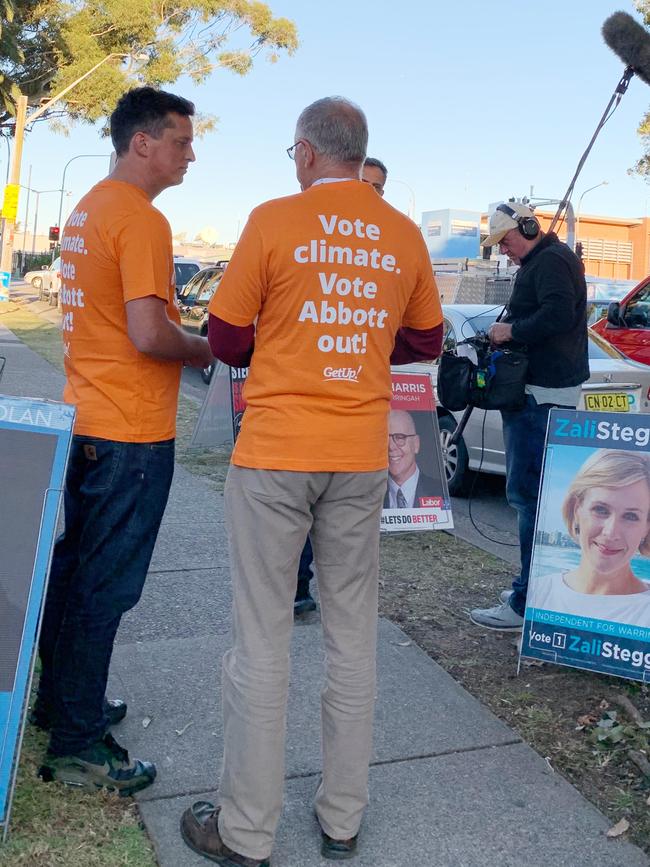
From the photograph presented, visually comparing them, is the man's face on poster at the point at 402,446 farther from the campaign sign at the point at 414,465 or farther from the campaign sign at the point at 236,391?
the campaign sign at the point at 236,391

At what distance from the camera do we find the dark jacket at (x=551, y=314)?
14.0ft

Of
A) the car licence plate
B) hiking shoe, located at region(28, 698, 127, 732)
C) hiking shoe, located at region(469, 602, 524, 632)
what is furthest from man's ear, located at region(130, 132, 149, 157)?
the car licence plate

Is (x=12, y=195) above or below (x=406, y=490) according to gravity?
above

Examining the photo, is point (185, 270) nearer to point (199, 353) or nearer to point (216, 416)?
point (216, 416)

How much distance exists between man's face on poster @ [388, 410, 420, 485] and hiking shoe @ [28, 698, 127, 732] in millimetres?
3042

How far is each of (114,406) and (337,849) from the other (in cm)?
148

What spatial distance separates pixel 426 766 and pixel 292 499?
129 centimetres

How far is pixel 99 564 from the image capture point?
115 inches

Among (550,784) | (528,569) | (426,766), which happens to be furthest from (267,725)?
(528,569)

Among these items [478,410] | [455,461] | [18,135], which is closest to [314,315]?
[478,410]

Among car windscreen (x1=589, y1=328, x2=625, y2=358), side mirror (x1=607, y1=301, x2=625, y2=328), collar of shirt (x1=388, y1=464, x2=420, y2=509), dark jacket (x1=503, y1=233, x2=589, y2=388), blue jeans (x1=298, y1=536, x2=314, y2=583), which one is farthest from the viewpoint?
side mirror (x1=607, y1=301, x2=625, y2=328)

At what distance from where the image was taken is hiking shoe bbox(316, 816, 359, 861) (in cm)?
268

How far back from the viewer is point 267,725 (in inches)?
100

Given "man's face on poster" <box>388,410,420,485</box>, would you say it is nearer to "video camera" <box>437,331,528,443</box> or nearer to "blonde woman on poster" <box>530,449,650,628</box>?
"video camera" <box>437,331,528,443</box>
